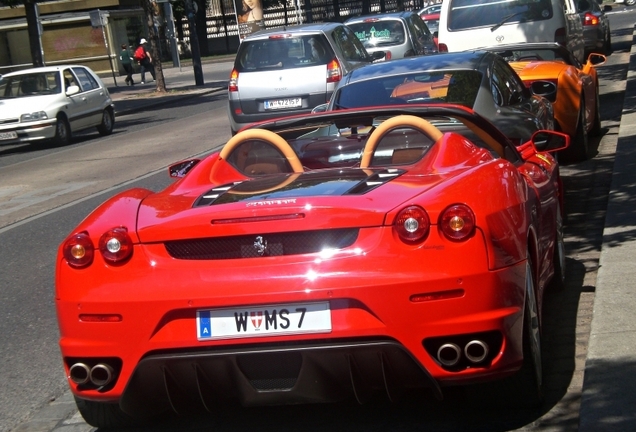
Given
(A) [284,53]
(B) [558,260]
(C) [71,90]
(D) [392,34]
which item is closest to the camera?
(B) [558,260]

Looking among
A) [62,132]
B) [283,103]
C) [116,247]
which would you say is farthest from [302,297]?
[62,132]

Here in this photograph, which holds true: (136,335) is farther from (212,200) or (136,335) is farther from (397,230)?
(397,230)

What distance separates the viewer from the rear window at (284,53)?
1778 cm

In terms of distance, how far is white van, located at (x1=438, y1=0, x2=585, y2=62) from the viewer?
735 inches

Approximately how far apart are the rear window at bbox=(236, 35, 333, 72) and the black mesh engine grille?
44.2 ft

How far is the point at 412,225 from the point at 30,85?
21.0 m

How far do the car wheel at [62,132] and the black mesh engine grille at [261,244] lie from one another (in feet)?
63.5

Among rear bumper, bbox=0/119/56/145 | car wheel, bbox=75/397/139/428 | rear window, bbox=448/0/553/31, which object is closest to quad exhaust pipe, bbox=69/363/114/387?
car wheel, bbox=75/397/139/428

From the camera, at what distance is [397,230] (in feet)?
13.9

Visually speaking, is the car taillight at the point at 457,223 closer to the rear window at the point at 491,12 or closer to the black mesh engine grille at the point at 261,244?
the black mesh engine grille at the point at 261,244

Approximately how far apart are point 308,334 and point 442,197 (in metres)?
0.73

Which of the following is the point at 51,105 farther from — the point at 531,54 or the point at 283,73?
the point at 531,54

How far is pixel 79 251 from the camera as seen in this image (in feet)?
14.8

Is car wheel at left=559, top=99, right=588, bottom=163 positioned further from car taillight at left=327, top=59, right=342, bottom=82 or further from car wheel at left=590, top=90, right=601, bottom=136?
car taillight at left=327, top=59, right=342, bottom=82
